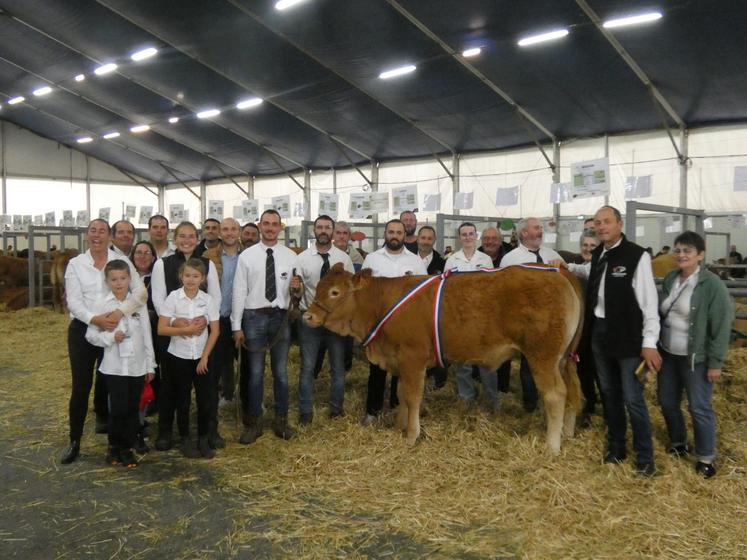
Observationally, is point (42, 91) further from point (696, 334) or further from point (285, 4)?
point (696, 334)

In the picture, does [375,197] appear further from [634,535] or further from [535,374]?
A: [634,535]

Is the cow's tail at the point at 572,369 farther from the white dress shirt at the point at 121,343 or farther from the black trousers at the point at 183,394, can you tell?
the white dress shirt at the point at 121,343

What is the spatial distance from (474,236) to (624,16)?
7.29 m

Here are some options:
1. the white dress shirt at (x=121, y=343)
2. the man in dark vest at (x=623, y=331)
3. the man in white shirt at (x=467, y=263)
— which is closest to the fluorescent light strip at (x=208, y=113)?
the man in white shirt at (x=467, y=263)

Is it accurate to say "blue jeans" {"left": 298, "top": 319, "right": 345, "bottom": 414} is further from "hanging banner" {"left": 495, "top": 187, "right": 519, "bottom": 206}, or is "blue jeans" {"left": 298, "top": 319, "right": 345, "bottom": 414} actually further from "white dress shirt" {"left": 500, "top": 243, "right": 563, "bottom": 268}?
"hanging banner" {"left": 495, "top": 187, "right": 519, "bottom": 206}

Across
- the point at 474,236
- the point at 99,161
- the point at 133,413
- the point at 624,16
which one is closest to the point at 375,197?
the point at 474,236

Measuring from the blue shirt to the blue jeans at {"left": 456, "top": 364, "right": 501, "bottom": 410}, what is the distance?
2384 millimetres

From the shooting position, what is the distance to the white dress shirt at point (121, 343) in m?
4.32

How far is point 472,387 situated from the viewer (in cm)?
589

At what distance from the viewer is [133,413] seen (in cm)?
450

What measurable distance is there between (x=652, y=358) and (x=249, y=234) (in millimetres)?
4995

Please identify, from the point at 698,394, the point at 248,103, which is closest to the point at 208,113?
the point at 248,103

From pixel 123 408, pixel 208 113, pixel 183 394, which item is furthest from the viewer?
pixel 208 113

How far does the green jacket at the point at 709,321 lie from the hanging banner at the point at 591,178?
10.3 feet
